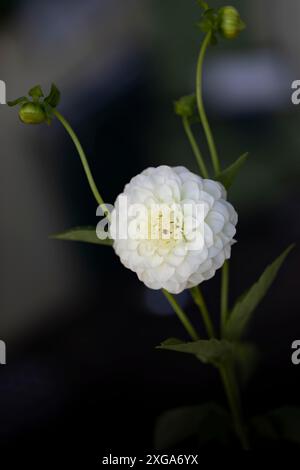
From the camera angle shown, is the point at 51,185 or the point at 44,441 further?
the point at 51,185

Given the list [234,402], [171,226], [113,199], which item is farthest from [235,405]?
[113,199]

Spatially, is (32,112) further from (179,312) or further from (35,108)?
(179,312)

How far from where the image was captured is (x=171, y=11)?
114cm

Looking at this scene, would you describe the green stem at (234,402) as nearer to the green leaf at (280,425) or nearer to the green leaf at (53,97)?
the green leaf at (280,425)

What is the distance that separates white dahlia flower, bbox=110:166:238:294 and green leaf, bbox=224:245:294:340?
2.2 inches

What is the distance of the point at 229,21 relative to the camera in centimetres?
36

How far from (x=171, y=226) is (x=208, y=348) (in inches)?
3.5

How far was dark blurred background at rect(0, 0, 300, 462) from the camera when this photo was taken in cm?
53

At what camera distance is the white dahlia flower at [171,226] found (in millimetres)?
321

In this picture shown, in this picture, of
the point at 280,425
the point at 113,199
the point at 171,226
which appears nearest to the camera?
the point at 171,226

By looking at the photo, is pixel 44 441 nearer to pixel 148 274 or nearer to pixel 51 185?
pixel 148 274

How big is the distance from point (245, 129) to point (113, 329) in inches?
22.2

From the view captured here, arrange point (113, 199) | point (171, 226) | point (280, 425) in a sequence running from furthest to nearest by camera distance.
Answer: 1. point (113, 199)
2. point (280, 425)
3. point (171, 226)
